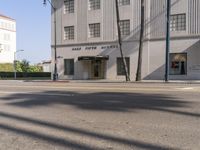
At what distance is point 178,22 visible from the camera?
140ft

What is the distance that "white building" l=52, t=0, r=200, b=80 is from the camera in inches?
1666

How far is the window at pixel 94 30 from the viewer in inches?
→ 1944

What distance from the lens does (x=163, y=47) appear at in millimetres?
44000

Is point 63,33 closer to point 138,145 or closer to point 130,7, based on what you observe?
point 130,7

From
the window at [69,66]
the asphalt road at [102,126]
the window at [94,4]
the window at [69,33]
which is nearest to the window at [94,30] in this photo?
the window at [94,4]

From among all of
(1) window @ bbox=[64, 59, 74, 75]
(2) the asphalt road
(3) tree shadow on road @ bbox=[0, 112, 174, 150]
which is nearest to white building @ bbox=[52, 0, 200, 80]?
(1) window @ bbox=[64, 59, 74, 75]

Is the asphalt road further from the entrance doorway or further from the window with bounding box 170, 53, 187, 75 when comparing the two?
the entrance doorway

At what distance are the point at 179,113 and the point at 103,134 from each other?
3727 mm

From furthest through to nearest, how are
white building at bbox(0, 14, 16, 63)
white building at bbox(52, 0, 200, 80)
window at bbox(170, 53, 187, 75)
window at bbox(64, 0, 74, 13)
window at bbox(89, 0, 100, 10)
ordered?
white building at bbox(0, 14, 16, 63)
window at bbox(64, 0, 74, 13)
window at bbox(89, 0, 100, 10)
window at bbox(170, 53, 187, 75)
white building at bbox(52, 0, 200, 80)

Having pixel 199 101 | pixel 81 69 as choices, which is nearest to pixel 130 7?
pixel 81 69

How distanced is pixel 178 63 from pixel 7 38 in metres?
85.4

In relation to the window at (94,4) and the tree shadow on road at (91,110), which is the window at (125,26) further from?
the tree shadow on road at (91,110)

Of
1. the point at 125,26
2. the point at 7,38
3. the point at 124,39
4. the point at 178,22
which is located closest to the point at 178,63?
the point at 178,22

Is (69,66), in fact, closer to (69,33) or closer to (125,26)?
(69,33)
